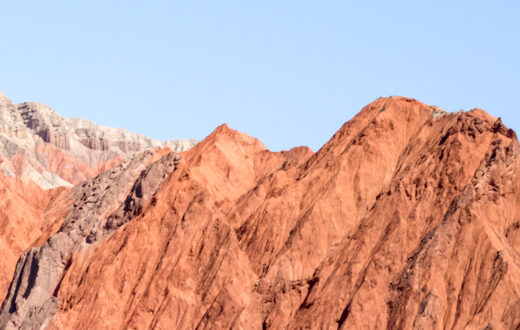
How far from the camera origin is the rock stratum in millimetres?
74750

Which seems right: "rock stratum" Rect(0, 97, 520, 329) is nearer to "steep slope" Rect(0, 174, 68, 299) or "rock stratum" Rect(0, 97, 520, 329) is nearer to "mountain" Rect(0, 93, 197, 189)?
"steep slope" Rect(0, 174, 68, 299)

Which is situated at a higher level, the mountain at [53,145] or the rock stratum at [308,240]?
the mountain at [53,145]

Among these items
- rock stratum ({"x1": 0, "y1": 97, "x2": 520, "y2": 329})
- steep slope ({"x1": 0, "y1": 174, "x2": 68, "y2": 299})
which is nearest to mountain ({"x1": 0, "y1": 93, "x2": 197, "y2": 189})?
steep slope ({"x1": 0, "y1": 174, "x2": 68, "y2": 299})

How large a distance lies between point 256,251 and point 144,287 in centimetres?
742

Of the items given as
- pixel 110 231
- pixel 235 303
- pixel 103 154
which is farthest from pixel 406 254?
pixel 103 154

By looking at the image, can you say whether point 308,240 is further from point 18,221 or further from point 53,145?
point 53,145

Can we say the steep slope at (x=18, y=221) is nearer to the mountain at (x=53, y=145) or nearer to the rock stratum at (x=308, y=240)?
the rock stratum at (x=308, y=240)

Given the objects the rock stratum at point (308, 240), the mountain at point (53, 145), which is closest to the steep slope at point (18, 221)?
the rock stratum at point (308, 240)

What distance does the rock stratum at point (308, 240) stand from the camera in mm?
74750

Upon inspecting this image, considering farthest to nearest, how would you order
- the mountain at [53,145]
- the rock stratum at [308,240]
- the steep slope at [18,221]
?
the mountain at [53,145]
the steep slope at [18,221]
the rock stratum at [308,240]

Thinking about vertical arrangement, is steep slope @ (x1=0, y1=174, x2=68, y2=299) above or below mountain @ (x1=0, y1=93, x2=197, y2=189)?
below

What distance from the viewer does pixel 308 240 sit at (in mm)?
83750

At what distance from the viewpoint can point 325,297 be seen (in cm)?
7775

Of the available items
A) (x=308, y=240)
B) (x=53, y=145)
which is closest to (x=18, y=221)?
(x=308, y=240)
